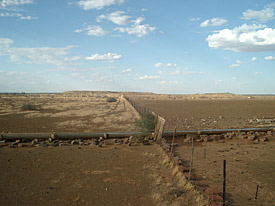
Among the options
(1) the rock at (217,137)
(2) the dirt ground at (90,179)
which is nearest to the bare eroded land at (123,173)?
(2) the dirt ground at (90,179)

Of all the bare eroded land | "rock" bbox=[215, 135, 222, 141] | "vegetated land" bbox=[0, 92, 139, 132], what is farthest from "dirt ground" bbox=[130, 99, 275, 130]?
the bare eroded land

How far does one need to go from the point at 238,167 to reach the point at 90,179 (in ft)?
17.3

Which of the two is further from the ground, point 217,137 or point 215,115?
point 215,115

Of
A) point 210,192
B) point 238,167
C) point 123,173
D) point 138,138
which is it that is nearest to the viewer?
point 210,192

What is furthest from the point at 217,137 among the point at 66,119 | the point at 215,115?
the point at 66,119

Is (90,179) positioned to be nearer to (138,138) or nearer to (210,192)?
(210,192)

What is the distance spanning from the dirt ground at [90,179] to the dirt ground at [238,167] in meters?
1.02

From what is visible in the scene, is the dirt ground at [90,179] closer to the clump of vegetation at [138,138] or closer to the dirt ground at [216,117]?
the clump of vegetation at [138,138]

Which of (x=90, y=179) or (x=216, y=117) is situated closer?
(x=90, y=179)

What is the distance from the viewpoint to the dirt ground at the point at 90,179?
5.51 meters

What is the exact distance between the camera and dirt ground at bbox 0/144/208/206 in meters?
5.51

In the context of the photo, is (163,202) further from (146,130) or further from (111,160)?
(146,130)

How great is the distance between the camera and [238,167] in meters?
7.73

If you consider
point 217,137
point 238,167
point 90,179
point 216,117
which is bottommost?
point 90,179
